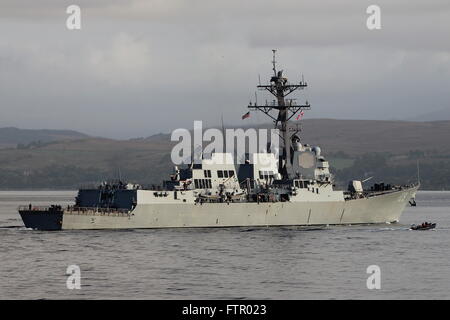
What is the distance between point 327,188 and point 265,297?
39.6 meters

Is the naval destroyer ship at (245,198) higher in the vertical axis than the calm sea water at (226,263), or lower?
higher

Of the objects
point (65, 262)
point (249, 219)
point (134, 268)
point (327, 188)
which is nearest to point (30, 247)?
point (65, 262)

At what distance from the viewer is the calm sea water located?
46.4 meters

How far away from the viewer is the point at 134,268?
54.5 metres

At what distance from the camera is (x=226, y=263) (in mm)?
56719

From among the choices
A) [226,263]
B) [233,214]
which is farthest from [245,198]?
[226,263]

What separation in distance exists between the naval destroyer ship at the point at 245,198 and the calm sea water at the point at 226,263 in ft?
5.22

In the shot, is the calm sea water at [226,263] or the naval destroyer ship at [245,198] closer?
the calm sea water at [226,263]

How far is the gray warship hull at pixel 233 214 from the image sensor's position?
7538cm

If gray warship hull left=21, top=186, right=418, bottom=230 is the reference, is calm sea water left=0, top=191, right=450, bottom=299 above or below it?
below

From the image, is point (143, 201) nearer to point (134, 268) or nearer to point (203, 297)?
point (134, 268)

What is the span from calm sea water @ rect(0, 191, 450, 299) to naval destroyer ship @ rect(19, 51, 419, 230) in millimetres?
1590

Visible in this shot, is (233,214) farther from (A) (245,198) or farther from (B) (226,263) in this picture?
(B) (226,263)

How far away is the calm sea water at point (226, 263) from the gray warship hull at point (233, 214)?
1.38 meters
